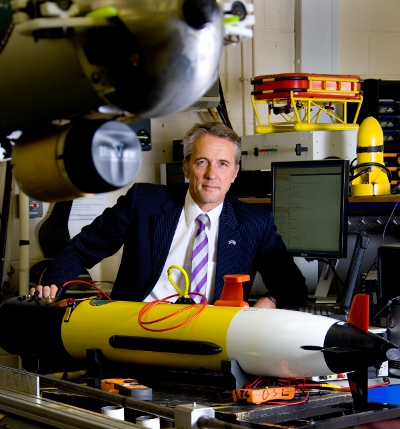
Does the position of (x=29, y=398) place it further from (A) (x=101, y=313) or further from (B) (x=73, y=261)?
(B) (x=73, y=261)

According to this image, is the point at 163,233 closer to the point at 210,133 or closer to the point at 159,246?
the point at 159,246

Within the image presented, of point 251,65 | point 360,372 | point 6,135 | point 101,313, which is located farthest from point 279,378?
point 251,65

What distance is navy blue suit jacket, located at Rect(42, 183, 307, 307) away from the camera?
2.64 m

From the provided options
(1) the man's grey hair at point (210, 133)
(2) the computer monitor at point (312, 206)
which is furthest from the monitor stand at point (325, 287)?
(1) the man's grey hair at point (210, 133)

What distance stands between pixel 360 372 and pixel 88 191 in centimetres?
105

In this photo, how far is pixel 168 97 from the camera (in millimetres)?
693

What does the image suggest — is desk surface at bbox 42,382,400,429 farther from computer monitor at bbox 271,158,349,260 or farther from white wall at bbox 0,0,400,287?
white wall at bbox 0,0,400,287

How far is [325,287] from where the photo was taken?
110 inches

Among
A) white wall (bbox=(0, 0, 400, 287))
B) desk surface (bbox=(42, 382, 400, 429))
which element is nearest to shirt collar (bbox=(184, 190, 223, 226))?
desk surface (bbox=(42, 382, 400, 429))

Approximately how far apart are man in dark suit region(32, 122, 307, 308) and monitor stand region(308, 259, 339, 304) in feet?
0.45

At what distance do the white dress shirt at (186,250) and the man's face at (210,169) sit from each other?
4cm

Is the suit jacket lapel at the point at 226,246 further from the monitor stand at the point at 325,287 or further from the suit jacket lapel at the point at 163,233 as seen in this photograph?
the monitor stand at the point at 325,287

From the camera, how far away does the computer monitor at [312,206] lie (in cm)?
263

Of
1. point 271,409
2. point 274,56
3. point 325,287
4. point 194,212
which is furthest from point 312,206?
point 274,56
